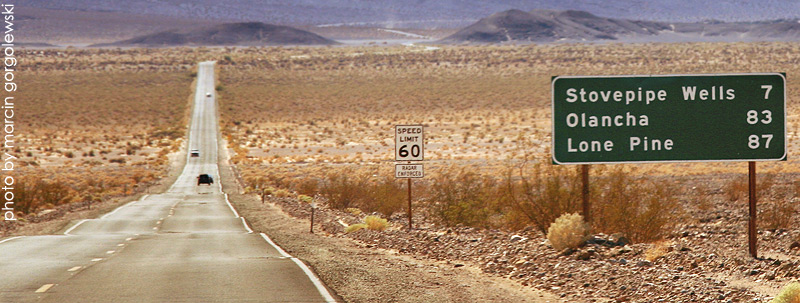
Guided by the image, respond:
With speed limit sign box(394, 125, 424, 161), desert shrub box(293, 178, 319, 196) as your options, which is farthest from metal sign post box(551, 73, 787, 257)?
desert shrub box(293, 178, 319, 196)

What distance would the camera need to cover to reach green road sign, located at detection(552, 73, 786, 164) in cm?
1419

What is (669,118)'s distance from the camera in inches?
573

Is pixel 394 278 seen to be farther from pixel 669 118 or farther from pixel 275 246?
pixel 275 246

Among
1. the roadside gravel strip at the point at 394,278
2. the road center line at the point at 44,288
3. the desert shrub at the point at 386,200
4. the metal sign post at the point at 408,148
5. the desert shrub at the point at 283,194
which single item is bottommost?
the desert shrub at the point at 283,194

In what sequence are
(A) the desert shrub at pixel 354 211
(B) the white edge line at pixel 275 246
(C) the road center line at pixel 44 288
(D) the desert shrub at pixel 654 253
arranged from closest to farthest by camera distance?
1. (C) the road center line at pixel 44 288
2. (D) the desert shrub at pixel 654 253
3. (B) the white edge line at pixel 275 246
4. (A) the desert shrub at pixel 354 211

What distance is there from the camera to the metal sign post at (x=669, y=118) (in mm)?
14188

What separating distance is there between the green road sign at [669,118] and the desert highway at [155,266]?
493 centimetres

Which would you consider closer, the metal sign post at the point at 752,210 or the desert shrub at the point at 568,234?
the metal sign post at the point at 752,210

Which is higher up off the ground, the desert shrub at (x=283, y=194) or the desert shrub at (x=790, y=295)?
the desert shrub at (x=790, y=295)

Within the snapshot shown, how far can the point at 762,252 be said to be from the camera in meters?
15.9

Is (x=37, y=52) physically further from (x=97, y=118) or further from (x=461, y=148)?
(x=461, y=148)

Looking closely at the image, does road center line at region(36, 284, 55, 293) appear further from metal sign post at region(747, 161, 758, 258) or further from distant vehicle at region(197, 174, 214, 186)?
distant vehicle at region(197, 174, 214, 186)

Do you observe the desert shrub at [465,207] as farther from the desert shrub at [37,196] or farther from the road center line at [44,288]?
the desert shrub at [37,196]

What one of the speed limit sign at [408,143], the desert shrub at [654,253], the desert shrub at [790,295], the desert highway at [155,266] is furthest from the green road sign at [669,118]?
the speed limit sign at [408,143]
